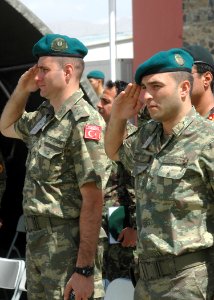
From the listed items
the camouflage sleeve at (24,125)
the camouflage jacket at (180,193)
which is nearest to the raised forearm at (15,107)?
the camouflage sleeve at (24,125)

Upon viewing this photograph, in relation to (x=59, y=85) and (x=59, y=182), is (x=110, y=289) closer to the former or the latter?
(x=59, y=182)

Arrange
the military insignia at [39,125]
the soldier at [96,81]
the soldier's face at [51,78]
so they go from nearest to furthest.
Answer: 1. the soldier's face at [51,78]
2. the military insignia at [39,125]
3. the soldier at [96,81]

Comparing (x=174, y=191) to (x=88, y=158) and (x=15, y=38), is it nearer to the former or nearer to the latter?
(x=88, y=158)

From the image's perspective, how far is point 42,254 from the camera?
414 cm

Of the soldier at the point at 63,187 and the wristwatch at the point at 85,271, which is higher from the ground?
the soldier at the point at 63,187

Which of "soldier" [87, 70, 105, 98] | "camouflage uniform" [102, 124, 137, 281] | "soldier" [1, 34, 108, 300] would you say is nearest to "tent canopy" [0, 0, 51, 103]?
"soldier" [1, 34, 108, 300]

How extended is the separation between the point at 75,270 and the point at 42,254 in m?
0.22

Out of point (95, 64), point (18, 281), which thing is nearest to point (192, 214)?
point (18, 281)

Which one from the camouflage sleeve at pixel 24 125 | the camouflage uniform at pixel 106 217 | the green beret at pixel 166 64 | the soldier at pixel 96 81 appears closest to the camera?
the green beret at pixel 166 64

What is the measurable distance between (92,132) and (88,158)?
146mm

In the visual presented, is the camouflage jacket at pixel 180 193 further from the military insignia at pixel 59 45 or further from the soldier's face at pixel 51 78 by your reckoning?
the military insignia at pixel 59 45

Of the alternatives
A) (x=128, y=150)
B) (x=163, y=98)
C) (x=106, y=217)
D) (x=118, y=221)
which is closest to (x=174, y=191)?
(x=163, y=98)

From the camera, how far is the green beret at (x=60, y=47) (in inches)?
170

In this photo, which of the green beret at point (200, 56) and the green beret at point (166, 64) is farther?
the green beret at point (200, 56)
